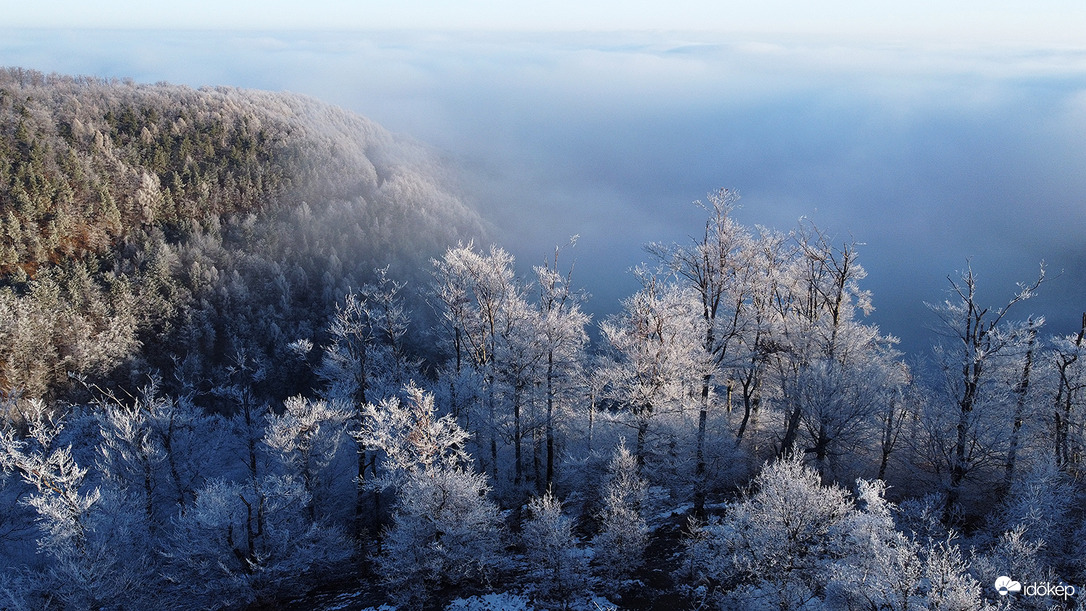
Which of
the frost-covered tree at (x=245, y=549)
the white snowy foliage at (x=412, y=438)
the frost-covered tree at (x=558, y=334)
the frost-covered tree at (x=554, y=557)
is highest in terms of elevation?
the frost-covered tree at (x=558, y=334)

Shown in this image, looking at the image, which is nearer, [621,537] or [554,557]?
[554,557]

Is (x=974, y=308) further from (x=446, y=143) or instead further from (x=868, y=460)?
(x=446, y=143)

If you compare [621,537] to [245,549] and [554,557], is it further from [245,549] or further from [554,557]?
[245,549]

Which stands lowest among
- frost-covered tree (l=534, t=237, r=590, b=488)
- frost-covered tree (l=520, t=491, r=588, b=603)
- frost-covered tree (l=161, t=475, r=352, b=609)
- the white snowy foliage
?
frost-covered tree (l=161, t=475, r=352, b=609)

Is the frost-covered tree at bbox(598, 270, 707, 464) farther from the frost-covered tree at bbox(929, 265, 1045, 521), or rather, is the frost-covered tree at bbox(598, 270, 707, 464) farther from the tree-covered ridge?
the tree-covered ridge

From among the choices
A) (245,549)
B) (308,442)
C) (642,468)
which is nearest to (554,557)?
(642,468)

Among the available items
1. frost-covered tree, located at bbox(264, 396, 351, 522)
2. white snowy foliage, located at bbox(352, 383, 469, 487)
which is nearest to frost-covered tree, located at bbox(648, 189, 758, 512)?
white snowy foliage, located at bbox(352, 383, 469, 487)

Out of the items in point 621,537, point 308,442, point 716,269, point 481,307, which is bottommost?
point 308,442

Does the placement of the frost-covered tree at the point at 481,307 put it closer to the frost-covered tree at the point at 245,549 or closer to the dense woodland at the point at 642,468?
the dense woodland at the point at 642,468

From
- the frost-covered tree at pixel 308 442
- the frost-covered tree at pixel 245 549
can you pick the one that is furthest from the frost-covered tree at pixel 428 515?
the frost-covered tree at pixel 308 442
